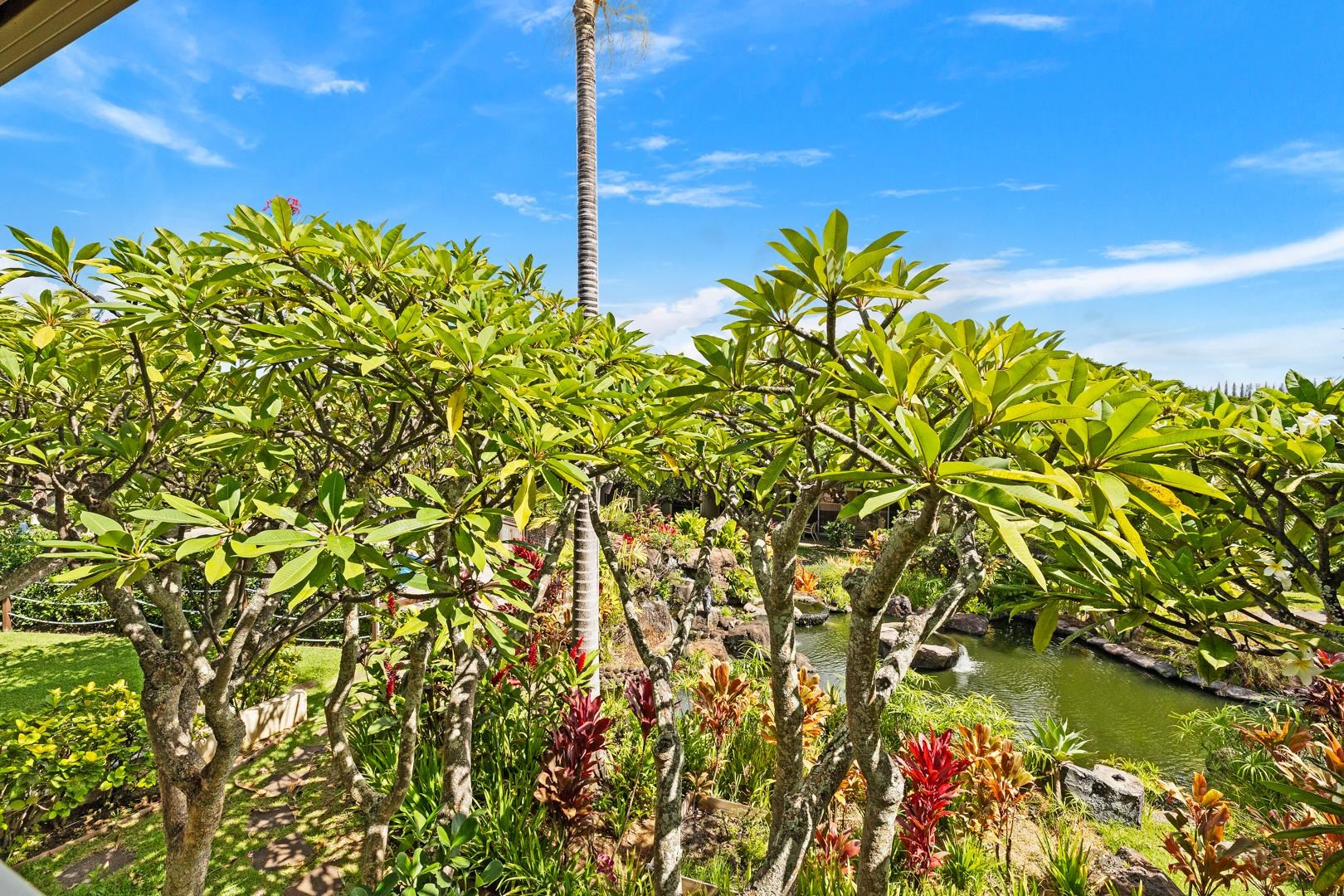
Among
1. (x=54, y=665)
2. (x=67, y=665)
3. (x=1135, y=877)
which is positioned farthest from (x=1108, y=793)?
(x=54, y=665)

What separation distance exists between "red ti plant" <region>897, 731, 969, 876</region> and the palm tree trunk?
212cm

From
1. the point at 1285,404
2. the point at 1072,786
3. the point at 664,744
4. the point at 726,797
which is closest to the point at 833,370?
the point at 1285,404

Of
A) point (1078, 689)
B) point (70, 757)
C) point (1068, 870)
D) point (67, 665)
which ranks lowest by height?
point (1078, 689)

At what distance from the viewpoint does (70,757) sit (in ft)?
10.6

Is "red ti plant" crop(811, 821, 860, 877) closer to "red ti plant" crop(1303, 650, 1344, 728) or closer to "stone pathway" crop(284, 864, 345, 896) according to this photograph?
"stone pathway" crop(284, 864, 345, 896)

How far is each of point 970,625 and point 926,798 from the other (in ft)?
25.1

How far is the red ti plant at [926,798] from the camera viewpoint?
3.22 meters

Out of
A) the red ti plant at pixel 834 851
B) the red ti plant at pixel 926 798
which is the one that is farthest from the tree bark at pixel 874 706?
the red ti plant at pixel 926 798

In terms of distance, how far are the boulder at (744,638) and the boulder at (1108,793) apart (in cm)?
387

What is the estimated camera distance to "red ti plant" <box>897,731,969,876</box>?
A: 3219mm

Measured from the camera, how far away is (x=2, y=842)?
322 cm

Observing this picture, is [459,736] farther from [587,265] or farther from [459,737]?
[587,265]

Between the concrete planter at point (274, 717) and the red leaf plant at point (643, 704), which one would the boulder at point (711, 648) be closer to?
the red leaf plant at point (643, 704)

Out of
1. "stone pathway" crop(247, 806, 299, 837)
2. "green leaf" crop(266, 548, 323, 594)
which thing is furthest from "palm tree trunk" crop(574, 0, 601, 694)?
"green leaf" crop(266, 548, 323, 594)
